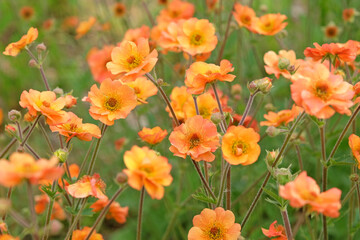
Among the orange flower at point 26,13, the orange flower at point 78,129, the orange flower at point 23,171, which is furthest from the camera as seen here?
the orange flower at point 26,13

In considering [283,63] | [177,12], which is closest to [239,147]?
[283,63]

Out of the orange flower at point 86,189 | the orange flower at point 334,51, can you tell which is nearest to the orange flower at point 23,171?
the orange flower at point 86,189

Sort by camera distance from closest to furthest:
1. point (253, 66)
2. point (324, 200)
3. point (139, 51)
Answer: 1. point (324, 200)
2. point (139, 51)
3. point (253, 66)

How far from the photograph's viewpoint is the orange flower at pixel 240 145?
1.66 m

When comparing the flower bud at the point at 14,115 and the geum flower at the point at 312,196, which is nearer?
the geum flower at the point at 312,196

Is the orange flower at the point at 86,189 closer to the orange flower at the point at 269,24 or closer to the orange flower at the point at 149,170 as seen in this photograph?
the orange flower at the point at 149,170

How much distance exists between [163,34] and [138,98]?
440mm

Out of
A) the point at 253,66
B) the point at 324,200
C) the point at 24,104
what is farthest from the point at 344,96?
the point at 253,66

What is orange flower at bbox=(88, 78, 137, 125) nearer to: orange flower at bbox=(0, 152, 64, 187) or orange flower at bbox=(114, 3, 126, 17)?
orange flower at bbox=(0, 152, 64, 187)

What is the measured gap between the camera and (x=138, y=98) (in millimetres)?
2031

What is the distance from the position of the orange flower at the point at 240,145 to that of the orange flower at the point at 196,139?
5cm

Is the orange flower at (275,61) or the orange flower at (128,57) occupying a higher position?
the orange flower at (128,57)

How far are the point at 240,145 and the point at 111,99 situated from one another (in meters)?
0.57

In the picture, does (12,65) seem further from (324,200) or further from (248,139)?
(324,200)
